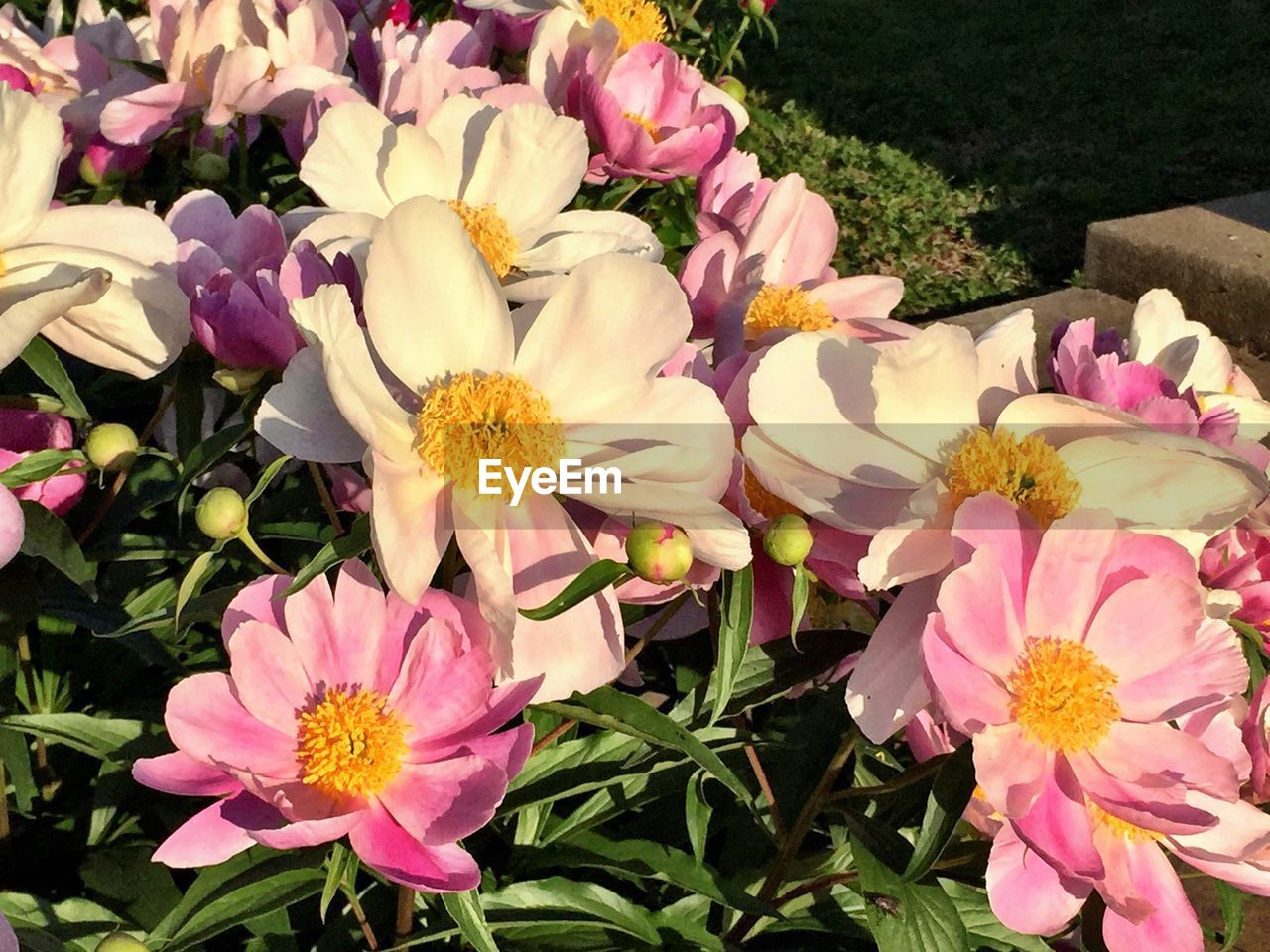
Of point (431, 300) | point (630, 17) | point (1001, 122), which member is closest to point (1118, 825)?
point (431, 300)

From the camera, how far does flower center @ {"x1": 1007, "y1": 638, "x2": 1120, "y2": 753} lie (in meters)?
0.62

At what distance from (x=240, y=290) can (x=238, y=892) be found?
1.11 ft

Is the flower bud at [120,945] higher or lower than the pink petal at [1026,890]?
lower

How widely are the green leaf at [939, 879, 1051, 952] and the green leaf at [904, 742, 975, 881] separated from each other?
0.26 metres

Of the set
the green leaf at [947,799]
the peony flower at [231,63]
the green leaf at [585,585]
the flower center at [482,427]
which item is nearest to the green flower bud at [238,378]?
the flower center at [482,427]

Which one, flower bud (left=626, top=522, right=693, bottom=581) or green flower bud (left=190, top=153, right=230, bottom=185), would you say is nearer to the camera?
flower bud (left=626, top=522, right=693, bottom=581)

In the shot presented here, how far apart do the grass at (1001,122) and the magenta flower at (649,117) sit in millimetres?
2339

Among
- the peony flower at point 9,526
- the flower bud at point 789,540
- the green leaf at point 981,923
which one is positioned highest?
the flower bud at point 789,540

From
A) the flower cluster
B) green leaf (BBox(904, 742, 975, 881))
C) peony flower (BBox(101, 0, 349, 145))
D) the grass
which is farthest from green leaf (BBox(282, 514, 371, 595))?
the grass

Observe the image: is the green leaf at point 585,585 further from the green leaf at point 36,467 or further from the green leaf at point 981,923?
the green leaf at point 981,923

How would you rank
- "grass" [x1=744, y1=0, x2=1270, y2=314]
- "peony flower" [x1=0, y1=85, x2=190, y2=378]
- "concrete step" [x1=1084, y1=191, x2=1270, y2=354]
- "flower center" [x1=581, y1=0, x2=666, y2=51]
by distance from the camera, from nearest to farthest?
"peony flower" [x1=0, y1=85, x2=190, y2=378], "flower center" [x1=581, y1=0, x2=666, y2=51], "concrete step" [x1=1084, y1=191, x2=1270, y2=354], "grass" [x1=744, y1=0, x2=1270, y2=314]

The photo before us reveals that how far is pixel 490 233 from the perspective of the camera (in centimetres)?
80

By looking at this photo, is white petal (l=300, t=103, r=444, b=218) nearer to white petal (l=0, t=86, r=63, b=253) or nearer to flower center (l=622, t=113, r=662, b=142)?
white petal (l=0, t=86, r=63, b=253)

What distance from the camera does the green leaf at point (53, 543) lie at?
2.25ft
